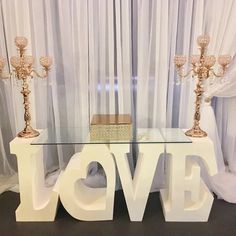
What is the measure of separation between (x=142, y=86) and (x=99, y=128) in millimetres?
572

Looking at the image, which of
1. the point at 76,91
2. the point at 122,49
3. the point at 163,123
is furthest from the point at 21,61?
the point at 163,123

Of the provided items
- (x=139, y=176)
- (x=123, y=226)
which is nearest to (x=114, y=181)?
(x=139, y=176)

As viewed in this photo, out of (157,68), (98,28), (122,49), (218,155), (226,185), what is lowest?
(226,185)

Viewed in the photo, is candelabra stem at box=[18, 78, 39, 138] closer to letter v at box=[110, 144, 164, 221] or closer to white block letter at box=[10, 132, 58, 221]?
white block letter at box=[10, 132, 58, 221]

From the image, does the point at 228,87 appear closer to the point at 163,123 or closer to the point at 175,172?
the point at 163,123

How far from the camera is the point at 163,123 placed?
7.15ft

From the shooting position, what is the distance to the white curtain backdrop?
2.02 metres

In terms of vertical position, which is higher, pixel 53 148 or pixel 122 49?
pixel 122 49

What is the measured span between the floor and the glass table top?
52cm

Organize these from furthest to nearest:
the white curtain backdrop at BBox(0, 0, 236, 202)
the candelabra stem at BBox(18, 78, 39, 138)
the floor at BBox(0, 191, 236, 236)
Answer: the white curtain backdrop at BBox(0, 0, 236, 202) → the candelabra stem at BBox(18, 78, 39, 138) → the floor at BBox(0, 191, 236, 236)

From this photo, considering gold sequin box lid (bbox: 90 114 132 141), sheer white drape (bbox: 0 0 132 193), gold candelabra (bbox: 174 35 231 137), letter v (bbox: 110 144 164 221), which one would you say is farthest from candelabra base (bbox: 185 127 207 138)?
sheer white drape (bbox: 0 0 132 193)

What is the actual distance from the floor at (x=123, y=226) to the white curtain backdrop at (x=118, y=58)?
0.28 meters

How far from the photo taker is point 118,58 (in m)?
2.07

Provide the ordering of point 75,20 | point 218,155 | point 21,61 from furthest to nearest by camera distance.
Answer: point 218,155
point 75,20
point 21,61
